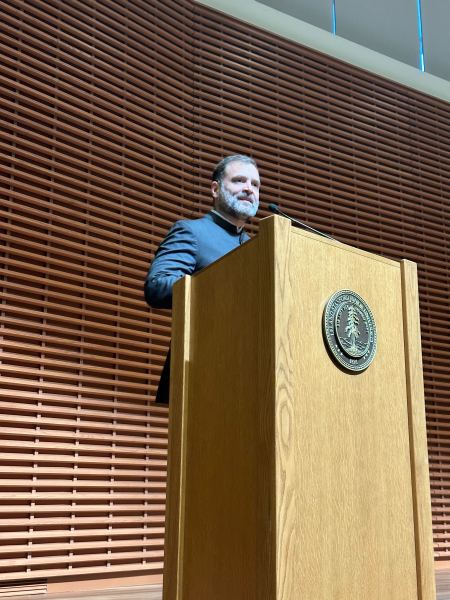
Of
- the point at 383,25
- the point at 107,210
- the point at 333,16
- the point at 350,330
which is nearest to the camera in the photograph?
the point at 350,330

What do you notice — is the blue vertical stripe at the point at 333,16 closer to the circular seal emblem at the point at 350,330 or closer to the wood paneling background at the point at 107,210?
the wood paneling background at the point at 107,210

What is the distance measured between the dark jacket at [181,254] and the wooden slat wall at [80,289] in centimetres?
190

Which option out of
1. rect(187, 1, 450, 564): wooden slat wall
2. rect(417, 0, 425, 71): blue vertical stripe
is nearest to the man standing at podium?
rect(187, 1, 450, 564): wooden slat wall

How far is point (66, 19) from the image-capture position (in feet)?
12.7

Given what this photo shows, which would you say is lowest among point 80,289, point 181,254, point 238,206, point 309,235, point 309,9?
point 309,235

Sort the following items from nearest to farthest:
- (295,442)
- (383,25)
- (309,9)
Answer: (295,442) → (309,9) → (383,25)

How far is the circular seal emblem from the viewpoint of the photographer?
1.18m

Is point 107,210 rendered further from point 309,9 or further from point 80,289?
point 309,9

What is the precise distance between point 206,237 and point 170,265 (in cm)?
17

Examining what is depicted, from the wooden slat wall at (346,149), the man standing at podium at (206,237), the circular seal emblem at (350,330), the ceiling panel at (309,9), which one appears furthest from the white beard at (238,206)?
the ceiling panel at (309,9)

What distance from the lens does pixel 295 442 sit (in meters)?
1.09

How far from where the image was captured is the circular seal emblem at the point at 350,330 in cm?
118

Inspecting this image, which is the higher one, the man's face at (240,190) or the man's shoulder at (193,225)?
the man's face at (240,190)

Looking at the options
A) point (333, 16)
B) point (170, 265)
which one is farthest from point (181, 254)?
point (333, 16)
